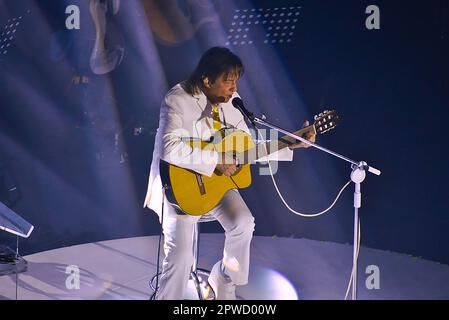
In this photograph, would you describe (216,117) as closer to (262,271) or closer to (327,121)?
(327,121)

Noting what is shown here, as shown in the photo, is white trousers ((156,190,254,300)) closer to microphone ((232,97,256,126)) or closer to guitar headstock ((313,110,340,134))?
microphone ((232,97,256,126))

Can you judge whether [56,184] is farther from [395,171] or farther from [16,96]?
[395,171]

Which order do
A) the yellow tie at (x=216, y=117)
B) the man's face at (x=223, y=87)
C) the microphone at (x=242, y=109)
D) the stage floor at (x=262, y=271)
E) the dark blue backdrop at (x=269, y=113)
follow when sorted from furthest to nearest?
1. the dark blue backdrop at (x=269, y=113)
2. the stage floor at (x=262, y=271)
3. the yellow tie at (x=216, y=117)
4. the man's face at (x=223, y=87)
5. the microphone at (x=242, y=109)

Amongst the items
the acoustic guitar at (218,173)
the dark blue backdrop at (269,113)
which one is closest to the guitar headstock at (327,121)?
the acoustic guitar at (218,173)

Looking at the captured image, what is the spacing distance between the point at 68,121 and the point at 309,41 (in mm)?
2110

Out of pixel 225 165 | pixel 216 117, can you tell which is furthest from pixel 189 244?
pixel 216 117

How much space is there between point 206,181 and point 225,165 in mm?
147

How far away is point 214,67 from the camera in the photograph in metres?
3.65

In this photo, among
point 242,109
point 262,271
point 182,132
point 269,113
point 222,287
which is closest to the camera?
point 242,109

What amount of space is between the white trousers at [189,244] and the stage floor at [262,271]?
1.62ft

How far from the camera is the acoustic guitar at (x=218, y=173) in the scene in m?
3.54

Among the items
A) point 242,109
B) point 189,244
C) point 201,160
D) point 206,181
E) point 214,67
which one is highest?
point 214,67

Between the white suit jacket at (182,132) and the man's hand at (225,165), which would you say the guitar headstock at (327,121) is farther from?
the man's hand at (225,165)

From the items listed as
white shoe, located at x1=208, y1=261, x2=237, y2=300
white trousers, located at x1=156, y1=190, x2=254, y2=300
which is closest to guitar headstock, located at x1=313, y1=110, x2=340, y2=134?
white trousers, located at x1=156, y1=190, x2=254, y2=300
